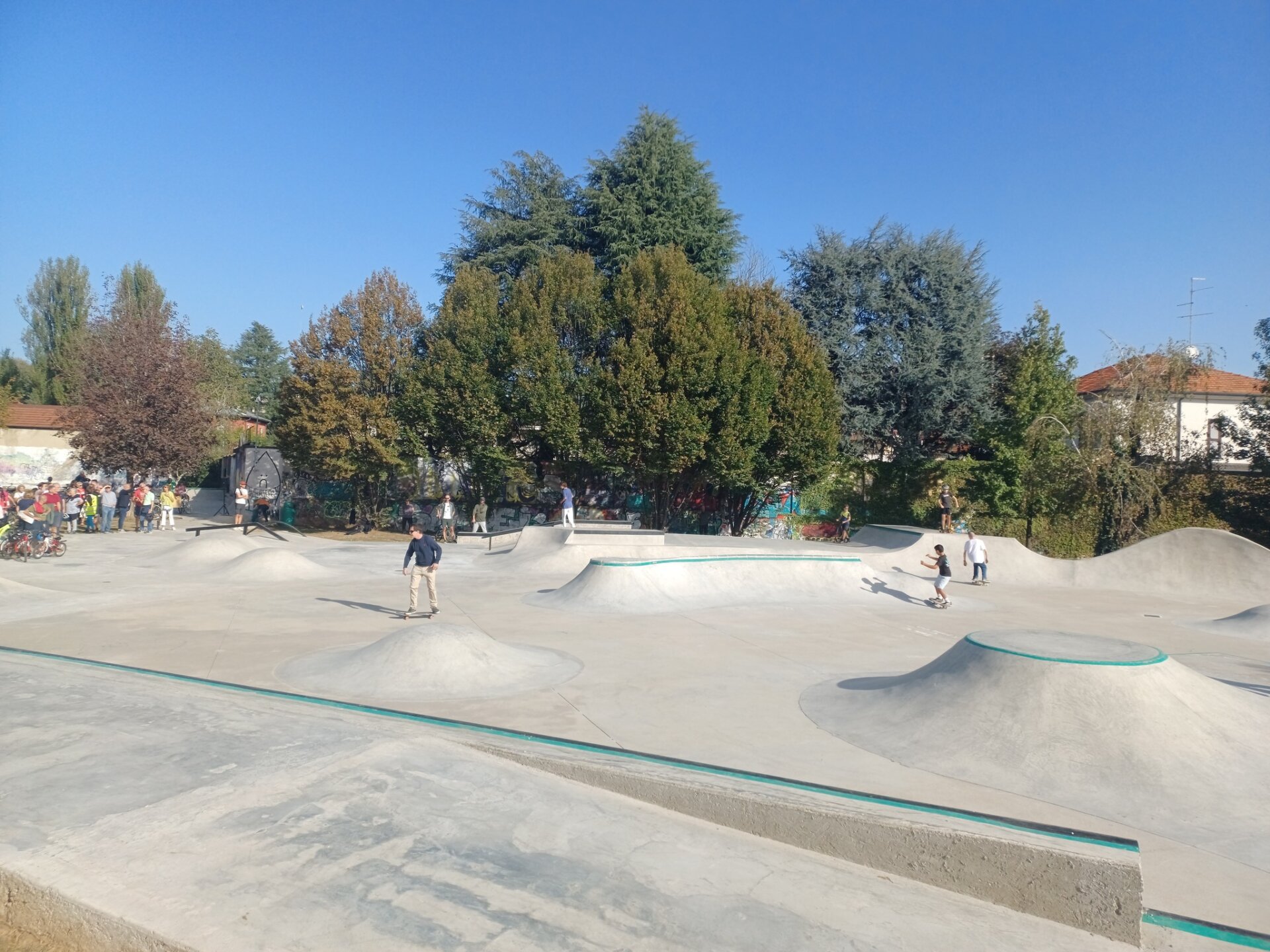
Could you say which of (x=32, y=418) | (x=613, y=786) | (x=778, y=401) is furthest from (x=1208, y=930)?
(x=32, y=418)

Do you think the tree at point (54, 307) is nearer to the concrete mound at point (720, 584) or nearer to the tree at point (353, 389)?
the tree at point (353, 389)

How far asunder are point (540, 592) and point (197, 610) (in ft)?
18.9

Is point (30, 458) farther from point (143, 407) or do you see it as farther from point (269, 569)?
point (269, 569)

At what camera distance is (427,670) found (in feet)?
28.5

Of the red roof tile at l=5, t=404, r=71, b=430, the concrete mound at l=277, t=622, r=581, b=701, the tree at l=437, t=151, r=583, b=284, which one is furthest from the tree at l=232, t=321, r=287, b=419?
the concrete mound at l=277, t=622, r=581, b=701

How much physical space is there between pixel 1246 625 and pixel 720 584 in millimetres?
9253

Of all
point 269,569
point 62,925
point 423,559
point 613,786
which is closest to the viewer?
point 62,925

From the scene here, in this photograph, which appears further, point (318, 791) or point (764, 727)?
point (764, 727)

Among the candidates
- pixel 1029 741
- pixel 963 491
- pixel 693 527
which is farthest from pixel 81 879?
pixel 963 491

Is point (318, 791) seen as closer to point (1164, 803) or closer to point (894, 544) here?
point (1164, 803)

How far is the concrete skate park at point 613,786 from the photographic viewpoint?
409 cm

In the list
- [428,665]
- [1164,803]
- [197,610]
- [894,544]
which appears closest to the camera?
[1164,803]

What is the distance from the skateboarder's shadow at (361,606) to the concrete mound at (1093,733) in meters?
7.45

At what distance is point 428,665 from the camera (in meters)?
8.73
